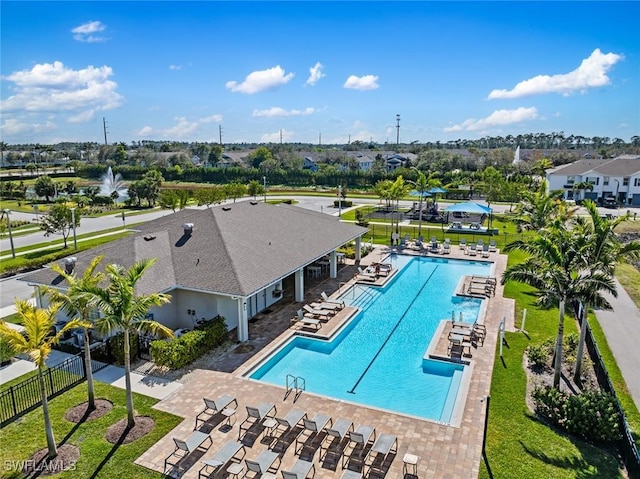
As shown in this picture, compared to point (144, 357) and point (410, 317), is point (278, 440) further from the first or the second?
point (410, 317)

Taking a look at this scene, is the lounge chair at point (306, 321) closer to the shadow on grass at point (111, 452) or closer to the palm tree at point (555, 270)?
the palm tree at point (555, 270)

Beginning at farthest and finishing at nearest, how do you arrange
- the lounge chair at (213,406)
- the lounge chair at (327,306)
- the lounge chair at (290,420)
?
the lounge chair at (327,306)
the lounge chair at (213,406)
the lounge chair at (290,420)

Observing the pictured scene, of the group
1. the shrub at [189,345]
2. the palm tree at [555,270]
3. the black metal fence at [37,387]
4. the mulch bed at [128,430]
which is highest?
the palm tree at [555,270]

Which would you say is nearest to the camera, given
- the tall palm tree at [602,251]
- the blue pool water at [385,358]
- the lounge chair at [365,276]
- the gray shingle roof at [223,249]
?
the tall palm tree at [602,251]

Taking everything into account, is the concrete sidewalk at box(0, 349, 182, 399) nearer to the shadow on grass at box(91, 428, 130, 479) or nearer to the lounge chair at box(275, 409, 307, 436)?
the shadow on grass at box(91, 428, 130, 479)

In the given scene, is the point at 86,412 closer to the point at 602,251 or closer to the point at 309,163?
the point at 602,251

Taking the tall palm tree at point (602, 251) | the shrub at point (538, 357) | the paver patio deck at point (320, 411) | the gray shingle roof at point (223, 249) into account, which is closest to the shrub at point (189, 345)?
the paver patio deck at point (320, 411)

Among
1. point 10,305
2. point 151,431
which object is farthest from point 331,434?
point 10,305
